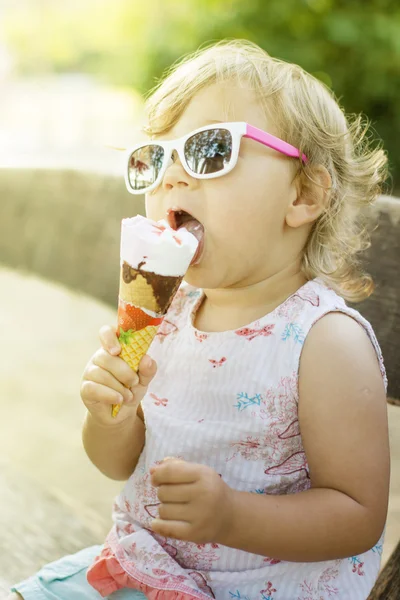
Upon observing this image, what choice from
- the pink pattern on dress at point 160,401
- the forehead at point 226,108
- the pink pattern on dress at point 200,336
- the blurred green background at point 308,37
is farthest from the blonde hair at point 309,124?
the blurred green background at point 308,37

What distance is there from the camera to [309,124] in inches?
53.8

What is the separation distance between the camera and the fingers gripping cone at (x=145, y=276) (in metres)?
1.14

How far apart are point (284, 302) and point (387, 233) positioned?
538 millimetres

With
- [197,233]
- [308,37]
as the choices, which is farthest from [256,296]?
[308,37]

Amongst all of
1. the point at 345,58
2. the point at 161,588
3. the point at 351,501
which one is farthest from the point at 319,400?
the point at 345,58

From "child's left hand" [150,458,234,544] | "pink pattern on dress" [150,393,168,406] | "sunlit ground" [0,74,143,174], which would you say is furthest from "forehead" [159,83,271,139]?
"sunlit ground" [0,74,143,174]

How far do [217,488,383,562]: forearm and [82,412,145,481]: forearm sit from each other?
31 centimetres

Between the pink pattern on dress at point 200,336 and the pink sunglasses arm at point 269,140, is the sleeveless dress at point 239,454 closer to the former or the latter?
the pink pattern on dress at point 200,336

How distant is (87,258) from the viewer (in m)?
2.75

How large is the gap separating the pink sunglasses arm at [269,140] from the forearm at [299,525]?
589 millimetres

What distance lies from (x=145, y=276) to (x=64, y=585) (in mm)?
639

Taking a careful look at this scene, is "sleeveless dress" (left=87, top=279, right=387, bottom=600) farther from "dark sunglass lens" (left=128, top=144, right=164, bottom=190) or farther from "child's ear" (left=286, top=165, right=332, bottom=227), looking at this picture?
"dark sunglass lens" (left=128, top=144, right=164, bottom=190)

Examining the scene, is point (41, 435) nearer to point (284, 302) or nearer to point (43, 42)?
point (284, 302)

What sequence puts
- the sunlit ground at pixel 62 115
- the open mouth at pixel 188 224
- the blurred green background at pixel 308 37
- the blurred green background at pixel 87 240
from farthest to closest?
the sunlit ground at pixel 62 115 → the blurred green background at pixel 308 37 → the blurred green background at pixel 87 240 → the open mouth at pixel 188 224
